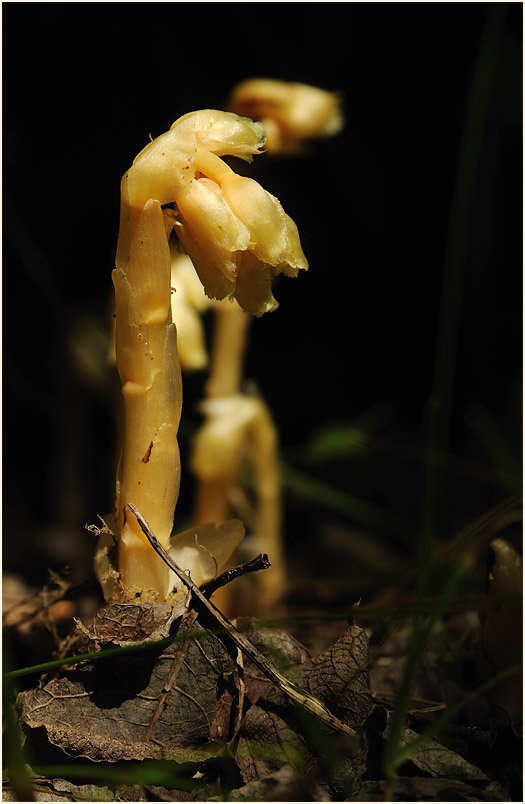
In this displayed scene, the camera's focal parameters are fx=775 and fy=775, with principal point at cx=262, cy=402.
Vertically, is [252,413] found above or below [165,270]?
above

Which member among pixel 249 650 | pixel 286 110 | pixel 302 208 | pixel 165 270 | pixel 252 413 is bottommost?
pixel 249 650

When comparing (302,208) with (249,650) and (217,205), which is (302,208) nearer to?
(217,205)

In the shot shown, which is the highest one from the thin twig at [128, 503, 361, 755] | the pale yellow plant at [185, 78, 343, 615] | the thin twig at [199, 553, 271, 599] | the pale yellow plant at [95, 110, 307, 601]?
the pale yellow plant at [185, 78, 343, 615]

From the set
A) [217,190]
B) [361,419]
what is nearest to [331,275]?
[361,419]

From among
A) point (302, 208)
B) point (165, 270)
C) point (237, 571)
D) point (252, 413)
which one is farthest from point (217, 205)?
point (302, 208)

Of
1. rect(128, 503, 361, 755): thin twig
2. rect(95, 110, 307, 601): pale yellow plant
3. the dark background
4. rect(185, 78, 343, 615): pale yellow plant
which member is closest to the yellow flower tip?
rect(185, 78, 343, 615): pale yellow plant

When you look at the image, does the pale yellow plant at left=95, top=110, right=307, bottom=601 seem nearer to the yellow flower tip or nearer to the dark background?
the yellow flower tip
